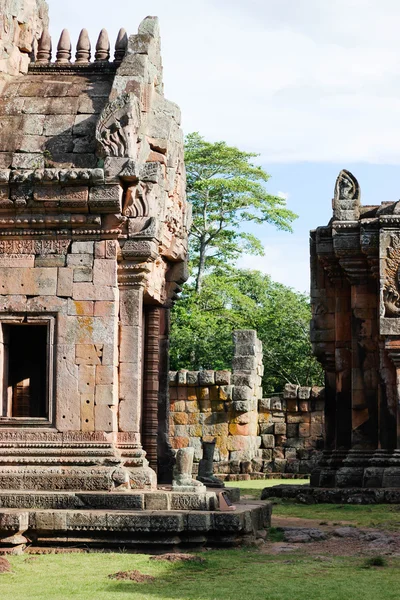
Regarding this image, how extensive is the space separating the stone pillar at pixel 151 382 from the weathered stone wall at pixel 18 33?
12.4ft

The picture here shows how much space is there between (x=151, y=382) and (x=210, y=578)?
5926 mm

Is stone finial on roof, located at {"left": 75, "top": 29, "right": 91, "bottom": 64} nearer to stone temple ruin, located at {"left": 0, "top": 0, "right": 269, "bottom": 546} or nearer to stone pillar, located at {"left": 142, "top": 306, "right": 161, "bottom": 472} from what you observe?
stone temple ruin, located at {"left": 0, "top": 0, "right": 269, "bottom": 546}

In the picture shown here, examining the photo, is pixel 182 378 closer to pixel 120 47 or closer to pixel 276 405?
pixel 276 405

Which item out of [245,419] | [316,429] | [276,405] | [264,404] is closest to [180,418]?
[245,419]

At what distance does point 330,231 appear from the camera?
20453mm

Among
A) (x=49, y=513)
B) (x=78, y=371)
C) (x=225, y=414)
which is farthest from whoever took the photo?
(x=225, y=414)

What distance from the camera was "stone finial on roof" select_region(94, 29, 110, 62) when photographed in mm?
15305

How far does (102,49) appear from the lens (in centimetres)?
1533

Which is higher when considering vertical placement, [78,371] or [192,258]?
[192,258]

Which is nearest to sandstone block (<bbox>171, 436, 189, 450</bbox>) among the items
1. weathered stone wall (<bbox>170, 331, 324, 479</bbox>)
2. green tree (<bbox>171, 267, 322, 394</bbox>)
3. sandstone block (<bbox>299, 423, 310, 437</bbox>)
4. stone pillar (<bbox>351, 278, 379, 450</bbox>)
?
weathered stone wall (<bbox>170, 331, 324, 479</bbox>)

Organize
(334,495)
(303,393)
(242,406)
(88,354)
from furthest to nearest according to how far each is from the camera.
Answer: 1. (303,393)
2. (242,406)
3. (334,495)
4. (88,354)

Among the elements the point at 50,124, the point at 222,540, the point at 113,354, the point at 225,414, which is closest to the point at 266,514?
the point at 222,540

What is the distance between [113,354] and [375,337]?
24.9ft

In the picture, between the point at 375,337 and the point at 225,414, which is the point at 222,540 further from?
the point at 225,414
